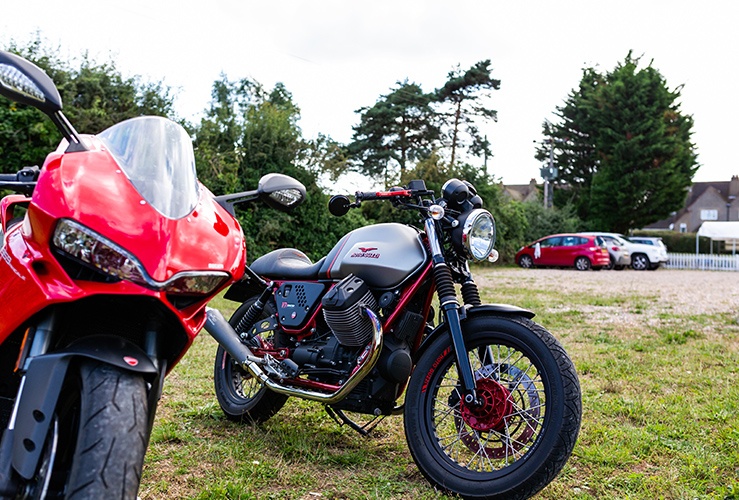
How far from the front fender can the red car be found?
2075cm

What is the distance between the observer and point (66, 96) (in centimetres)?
1220

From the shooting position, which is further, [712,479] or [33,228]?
[712,479]

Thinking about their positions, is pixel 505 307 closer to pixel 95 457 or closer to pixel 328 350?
pixel 328 350

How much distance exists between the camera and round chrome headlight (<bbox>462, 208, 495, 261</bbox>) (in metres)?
2.88

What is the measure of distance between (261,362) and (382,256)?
2.75 feet

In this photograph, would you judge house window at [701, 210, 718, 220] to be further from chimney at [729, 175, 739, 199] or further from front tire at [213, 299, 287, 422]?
front tire at [213, 299, 287, 422]

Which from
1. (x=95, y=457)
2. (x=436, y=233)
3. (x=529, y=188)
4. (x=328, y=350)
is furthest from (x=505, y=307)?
(x=529, y=188)

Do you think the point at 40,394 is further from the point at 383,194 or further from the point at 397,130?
the point at 397,130

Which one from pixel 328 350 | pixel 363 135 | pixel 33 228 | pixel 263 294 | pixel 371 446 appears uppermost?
pixel 363 135

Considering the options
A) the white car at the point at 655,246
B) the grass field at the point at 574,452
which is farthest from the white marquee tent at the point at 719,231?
the grass field at the point at 574,452

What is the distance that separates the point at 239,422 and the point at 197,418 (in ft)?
0.99

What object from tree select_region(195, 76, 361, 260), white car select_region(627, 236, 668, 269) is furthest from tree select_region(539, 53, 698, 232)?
tree select_region(195, 76, 361, 260)

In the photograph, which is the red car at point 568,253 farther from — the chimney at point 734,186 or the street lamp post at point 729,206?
the chimney at point 734,186

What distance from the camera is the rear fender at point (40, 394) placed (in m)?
1.52
